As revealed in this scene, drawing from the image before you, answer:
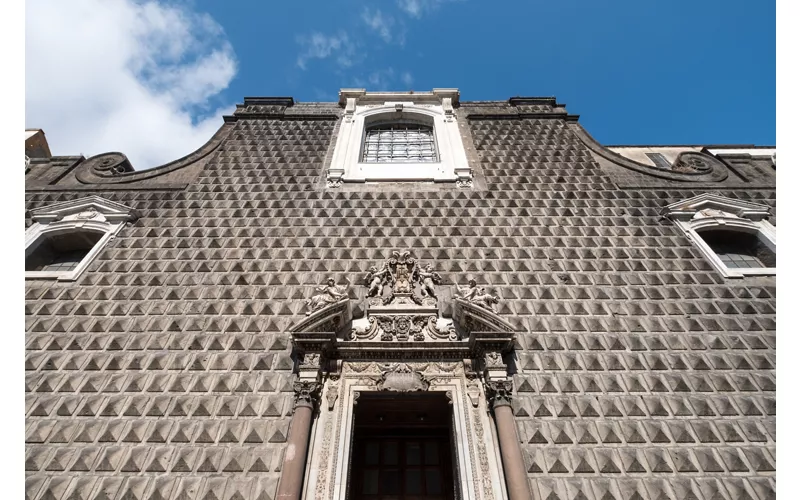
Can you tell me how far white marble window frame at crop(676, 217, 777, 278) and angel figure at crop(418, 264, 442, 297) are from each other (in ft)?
18.3

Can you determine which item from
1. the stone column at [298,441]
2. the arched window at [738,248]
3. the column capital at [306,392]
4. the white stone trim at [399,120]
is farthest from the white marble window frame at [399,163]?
the stone column at [298,441]

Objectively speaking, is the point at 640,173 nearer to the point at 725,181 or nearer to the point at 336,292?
the point at 725,181

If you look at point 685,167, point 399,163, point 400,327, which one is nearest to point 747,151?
point 685,167

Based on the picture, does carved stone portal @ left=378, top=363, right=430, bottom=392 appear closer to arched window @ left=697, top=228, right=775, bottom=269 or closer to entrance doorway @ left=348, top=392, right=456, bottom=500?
entrance doorway @ left=348, top=392, right=456, bottom=500

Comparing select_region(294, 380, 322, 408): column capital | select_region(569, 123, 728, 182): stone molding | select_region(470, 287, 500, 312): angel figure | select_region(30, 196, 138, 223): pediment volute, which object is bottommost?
select_region(294, 380, 322, 408): column capital

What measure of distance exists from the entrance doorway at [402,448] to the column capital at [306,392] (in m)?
0.74

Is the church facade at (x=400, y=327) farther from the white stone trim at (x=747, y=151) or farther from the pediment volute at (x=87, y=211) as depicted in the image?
the white stone trim at (x=747, y=151)

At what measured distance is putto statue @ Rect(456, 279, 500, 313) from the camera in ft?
27.1

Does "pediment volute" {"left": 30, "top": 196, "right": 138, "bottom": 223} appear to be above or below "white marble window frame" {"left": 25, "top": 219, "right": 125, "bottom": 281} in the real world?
above

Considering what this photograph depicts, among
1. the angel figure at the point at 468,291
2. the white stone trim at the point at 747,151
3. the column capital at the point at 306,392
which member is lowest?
the column capital at the point at 306,392

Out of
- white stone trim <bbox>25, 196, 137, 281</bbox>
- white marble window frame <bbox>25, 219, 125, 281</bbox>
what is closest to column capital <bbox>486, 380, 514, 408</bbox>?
white marble window frame <bbox>25, 219, 125, 281</bbox>

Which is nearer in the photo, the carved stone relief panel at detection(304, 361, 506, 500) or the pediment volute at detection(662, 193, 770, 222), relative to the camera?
the carved stone relief panel at detection(304, 361, 506, 500)

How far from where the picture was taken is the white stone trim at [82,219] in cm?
991

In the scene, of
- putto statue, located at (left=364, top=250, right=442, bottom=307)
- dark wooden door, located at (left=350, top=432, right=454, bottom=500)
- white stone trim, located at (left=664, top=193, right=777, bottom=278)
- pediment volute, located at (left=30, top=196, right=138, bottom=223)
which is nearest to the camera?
dark wooden door, located at (left=350, top=432, right=454, bottom=500)
